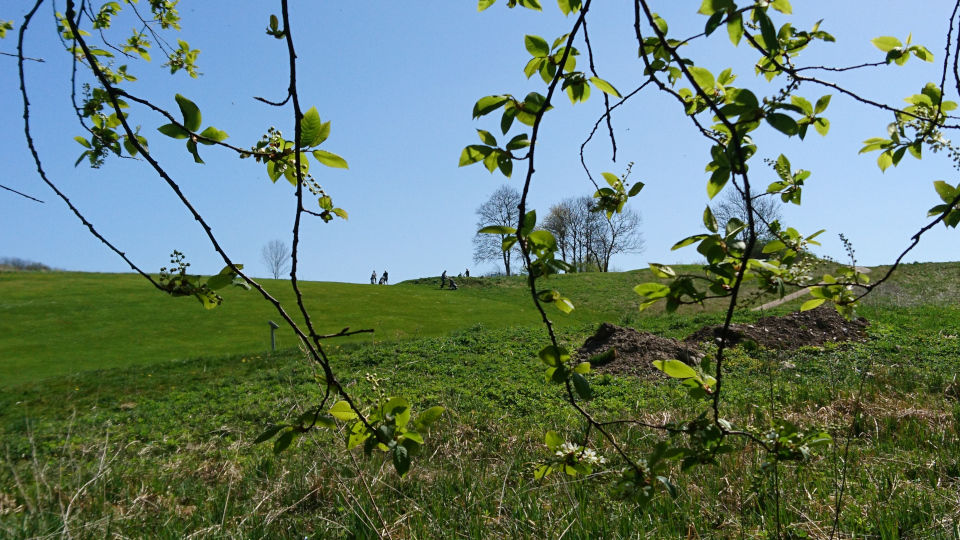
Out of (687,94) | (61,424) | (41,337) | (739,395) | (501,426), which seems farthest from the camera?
(41,337)

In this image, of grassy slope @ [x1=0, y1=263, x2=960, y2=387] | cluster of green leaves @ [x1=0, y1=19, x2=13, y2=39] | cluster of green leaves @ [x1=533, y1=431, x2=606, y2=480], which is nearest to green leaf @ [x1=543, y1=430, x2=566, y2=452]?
cluster of green leaves @ [x1=533, y1=431, x2=606, y2=480]

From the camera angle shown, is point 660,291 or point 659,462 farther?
point 659,462

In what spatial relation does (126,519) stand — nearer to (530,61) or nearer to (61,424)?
(530,61)

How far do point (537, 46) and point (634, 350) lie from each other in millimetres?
7101

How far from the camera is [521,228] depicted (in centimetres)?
84

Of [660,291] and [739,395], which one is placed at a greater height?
[660,291]

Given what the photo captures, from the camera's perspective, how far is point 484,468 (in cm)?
309

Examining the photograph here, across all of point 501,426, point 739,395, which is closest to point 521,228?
point 501,426

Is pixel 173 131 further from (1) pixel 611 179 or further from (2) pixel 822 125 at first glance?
(2) pixel 822 125

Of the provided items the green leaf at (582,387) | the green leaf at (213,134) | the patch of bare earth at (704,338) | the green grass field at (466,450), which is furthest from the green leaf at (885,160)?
the patch of bare earth at (704,338)

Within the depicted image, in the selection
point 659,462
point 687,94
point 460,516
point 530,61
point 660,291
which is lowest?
point 460,516

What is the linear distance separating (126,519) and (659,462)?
2.37 meters

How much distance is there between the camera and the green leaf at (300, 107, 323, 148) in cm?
89

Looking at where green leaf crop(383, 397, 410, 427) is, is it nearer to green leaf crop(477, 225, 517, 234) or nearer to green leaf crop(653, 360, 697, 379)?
green leaf crop(477, 225, 517, 234)
